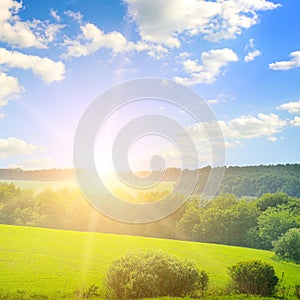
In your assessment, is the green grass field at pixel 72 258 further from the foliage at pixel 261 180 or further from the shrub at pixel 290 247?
the foliage at pixel 261 180

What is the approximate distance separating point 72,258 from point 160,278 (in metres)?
13.9

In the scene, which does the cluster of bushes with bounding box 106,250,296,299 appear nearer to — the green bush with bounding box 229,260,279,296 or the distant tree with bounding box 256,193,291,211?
the green bush with bounding box 229,260,279,296

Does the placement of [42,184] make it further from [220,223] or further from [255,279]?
[255,279]

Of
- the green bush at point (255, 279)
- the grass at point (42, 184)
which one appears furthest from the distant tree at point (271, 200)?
the green bush at point (255, 279)

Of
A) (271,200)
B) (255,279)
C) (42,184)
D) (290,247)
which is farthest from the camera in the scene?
(42,184)

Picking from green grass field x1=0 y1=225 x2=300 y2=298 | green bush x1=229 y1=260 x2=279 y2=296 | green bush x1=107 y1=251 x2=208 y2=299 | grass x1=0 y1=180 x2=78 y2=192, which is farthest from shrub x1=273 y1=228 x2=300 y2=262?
grass x1=0 y1=180 x2=78 y2=192

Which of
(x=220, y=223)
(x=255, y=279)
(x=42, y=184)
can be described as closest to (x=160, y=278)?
(x=255, y=279)

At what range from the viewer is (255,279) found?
60.1 ft

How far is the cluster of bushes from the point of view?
15.7m

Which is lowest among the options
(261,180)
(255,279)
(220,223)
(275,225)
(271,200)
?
(220,223)

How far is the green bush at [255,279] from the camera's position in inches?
717

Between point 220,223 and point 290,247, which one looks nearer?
point 290,247

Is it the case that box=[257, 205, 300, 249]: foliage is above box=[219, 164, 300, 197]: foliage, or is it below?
below

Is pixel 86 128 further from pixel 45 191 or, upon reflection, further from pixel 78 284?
pixel 45 191
